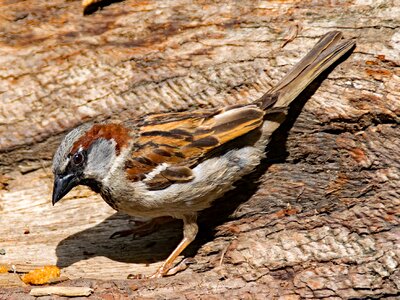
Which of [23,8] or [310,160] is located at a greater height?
[23,8]

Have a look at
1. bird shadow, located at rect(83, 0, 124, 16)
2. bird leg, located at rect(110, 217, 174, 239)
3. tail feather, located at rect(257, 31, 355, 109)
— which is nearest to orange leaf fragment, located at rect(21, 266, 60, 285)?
bird leg, located at rect(110, 217, 174, 239)

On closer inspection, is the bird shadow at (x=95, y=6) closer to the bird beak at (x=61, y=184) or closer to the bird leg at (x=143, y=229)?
the bird beak at (x=61, y=184)

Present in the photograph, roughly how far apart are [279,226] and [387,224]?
2.58ft

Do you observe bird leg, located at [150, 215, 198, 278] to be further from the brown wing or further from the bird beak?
the bird beak

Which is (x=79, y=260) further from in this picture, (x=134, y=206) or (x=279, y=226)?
(x=279, y=226)

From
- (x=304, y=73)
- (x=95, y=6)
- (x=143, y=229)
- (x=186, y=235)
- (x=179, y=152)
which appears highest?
(x=304, y=73)

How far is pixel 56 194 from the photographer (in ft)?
17.2

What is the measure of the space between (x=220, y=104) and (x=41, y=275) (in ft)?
6.29

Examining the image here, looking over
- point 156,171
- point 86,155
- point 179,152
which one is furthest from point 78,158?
point 179,152

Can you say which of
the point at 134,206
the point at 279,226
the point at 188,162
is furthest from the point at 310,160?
the point at 134,206

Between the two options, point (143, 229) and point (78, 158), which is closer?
point (78, 158)

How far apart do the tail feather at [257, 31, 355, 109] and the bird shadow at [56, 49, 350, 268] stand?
125mm

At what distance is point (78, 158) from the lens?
522cm

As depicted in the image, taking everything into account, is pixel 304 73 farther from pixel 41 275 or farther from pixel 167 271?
pixel 41 275
